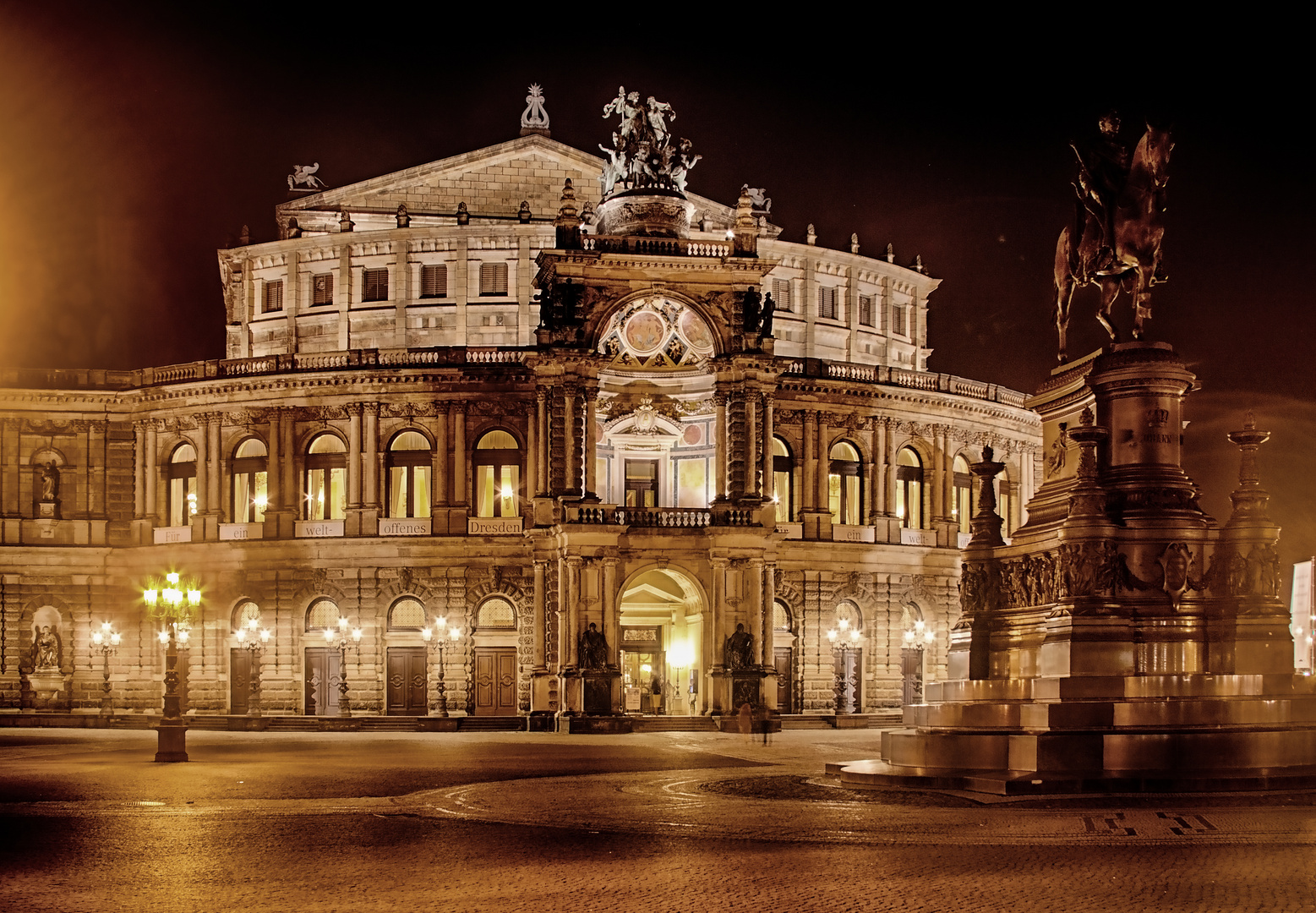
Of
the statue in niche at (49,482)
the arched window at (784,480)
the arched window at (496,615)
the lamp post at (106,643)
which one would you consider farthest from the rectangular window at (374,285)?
the arched window at (784,480)

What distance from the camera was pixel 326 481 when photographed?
6731 cm

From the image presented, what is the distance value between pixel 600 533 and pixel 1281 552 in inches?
1378

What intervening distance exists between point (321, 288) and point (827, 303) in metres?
23.9

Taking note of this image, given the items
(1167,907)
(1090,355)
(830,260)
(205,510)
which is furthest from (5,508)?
(1167,907)

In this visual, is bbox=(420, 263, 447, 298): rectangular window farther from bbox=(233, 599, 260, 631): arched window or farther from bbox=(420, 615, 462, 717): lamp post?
bbox=(420, 615, 462, 717): lamp post

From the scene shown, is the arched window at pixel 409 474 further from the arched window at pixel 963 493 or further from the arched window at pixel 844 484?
the arched window at pixel 963 493

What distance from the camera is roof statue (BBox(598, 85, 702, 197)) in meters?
62.0

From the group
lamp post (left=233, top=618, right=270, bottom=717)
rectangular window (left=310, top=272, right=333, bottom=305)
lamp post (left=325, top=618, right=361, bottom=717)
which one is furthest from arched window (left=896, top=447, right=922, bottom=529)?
rectangular window (left=310, top=272, right=333, bottom=305)

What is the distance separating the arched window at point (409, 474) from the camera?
217 feet

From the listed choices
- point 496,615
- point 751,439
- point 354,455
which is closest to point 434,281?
point 354,455

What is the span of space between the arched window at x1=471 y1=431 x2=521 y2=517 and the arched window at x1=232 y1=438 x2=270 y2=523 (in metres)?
9.19

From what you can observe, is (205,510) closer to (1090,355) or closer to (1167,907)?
(1090,355)

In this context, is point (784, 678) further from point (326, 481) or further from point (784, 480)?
point (326, 481)

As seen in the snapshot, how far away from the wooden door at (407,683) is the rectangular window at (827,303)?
84.8 ft
